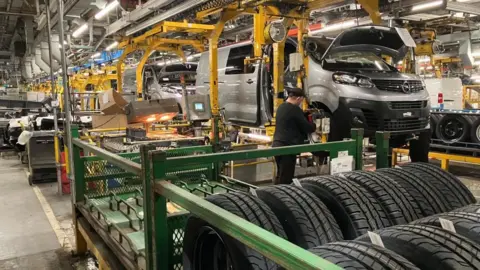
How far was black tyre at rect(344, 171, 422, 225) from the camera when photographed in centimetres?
223

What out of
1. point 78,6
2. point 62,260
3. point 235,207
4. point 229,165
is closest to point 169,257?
point 235,207

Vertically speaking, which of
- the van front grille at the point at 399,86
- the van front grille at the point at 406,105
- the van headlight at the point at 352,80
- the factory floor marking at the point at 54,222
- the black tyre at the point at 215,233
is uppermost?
the van headlight at the point at 352,80

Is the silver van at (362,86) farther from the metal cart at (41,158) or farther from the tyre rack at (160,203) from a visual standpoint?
the metal cart at (41,158)

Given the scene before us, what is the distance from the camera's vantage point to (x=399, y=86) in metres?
5.76

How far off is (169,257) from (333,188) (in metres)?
0.98

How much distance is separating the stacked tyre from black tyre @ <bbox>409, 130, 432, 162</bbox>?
367 cm

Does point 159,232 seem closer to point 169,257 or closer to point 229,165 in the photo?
point 169,257

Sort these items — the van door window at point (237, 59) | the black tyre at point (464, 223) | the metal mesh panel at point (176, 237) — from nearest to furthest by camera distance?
the black tyre at point (464, 223) → the metal mesh panel at point (176, 237) → the van door window at point (237, 59)

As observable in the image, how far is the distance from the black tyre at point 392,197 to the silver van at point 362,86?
318 cm

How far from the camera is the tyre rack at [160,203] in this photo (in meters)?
1.27

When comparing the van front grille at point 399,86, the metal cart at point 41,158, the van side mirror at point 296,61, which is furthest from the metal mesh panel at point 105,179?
the metal cart at point 41,158

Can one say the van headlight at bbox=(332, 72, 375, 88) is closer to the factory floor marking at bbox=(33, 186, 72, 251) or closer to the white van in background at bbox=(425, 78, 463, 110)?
the factory floor marking at bbox=(33, 186, 72, 251)

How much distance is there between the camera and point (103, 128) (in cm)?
684

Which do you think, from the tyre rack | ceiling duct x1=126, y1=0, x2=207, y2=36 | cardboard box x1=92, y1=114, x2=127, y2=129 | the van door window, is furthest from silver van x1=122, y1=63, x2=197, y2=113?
the tyre rack
